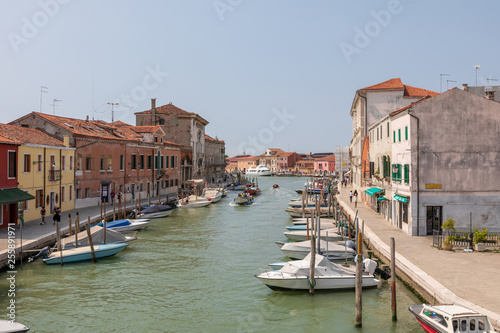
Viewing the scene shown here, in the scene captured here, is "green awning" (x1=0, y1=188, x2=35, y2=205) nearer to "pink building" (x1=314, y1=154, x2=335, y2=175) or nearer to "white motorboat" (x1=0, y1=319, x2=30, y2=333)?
"white motorboat" (x1=0, y1=319, x2=30, y2=333)

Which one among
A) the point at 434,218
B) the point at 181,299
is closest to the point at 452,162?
the point at 434,218

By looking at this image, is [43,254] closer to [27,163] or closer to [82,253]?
[82,253]

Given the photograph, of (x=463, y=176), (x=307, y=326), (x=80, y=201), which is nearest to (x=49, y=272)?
(x=307, y=326)

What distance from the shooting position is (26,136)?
91.4ft

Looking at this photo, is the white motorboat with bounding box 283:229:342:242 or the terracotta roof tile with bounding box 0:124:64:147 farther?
the terracotta roof tile with bounding box 0:124:64:147

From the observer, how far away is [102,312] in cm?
1416

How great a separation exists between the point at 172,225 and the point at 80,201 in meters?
7.45

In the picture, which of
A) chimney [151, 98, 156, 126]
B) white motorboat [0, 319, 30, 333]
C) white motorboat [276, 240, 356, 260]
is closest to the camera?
white motorboat [0, 319, 30, 333]

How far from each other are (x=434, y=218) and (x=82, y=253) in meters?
16.5

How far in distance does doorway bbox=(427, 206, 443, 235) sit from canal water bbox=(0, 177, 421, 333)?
627 centimetres

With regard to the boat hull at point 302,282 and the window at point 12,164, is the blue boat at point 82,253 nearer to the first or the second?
the window at point 12,164

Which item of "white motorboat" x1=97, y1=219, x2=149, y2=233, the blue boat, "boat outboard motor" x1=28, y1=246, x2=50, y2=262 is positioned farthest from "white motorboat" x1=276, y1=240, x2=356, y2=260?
"white motorboat" x1=97, y1=219, x2=149, y2=233

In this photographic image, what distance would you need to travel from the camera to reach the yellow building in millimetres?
26062

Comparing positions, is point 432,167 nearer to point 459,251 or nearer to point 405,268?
point 459,251
